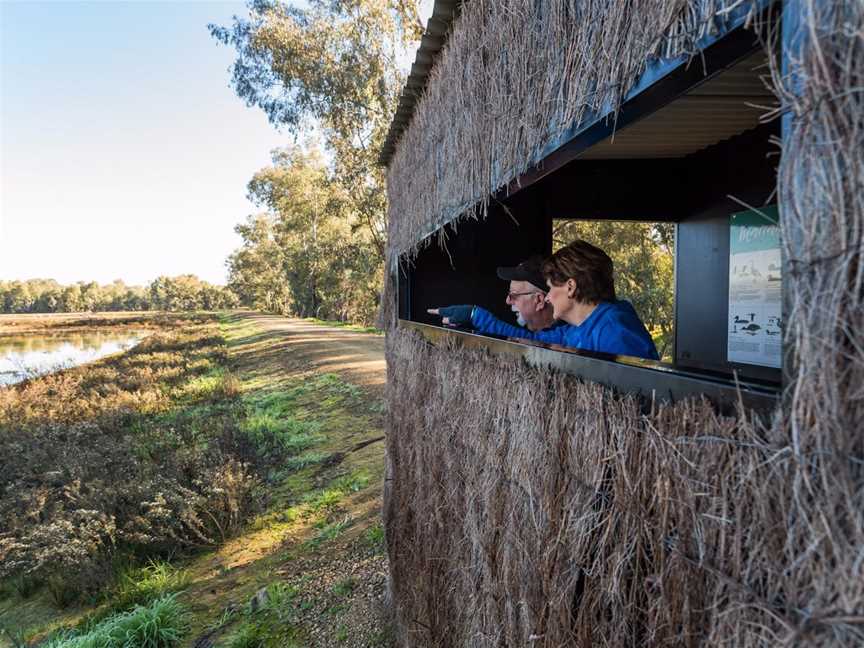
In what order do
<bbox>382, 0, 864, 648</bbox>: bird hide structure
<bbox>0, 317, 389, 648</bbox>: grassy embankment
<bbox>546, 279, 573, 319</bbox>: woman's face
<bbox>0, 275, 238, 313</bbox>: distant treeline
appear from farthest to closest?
<bbox>0, 275, 238, 313</bbox>: distant treeline → <bbox>0, 317, 389, 648</bbox>: grassy embankment → <bbox>546, 279, 573, 319</bbox>: woman's face → <bbox>382, 0, 864, 648</bbox>: bird hide structure

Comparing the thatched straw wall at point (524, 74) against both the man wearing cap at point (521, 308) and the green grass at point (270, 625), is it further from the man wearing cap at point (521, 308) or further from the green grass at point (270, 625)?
the green grass at point (270, 625)

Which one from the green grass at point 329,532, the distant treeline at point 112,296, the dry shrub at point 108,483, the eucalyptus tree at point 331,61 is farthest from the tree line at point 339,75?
the distant treeline at point 112,296

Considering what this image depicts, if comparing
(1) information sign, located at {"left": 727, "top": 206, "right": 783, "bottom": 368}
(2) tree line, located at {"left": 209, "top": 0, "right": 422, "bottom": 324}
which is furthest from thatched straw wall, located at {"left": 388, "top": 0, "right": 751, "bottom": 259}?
(2) tree line, located at {"left": 209, "top": 0, "right": 422, "bottom": 324}

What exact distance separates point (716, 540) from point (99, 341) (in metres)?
61.9

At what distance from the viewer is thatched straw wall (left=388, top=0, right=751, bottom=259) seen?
4.23ft

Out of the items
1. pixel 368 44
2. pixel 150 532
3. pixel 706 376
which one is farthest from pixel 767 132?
pixel 368 44

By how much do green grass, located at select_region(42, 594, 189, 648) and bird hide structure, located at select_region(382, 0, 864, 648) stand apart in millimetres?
3683

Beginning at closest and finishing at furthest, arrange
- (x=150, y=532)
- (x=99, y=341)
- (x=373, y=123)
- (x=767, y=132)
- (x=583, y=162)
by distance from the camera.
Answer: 1. (x=767, y=132)
2. (x=583, y=162)
3. (x=150, y=532)
4. (x=373, y=123)
5. (x=99, y=341)

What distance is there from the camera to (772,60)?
0.90 meters

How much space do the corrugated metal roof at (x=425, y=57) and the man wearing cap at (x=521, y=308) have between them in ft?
4.95

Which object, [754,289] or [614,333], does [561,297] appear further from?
[754,289]

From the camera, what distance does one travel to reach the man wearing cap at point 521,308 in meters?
3.53

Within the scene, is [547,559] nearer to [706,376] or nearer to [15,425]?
[706,376]

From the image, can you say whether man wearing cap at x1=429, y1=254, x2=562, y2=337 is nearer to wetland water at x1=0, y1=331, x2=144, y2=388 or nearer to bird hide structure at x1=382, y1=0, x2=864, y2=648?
bird hide structure at x1=382, y1=0, x2=864, y2=648
